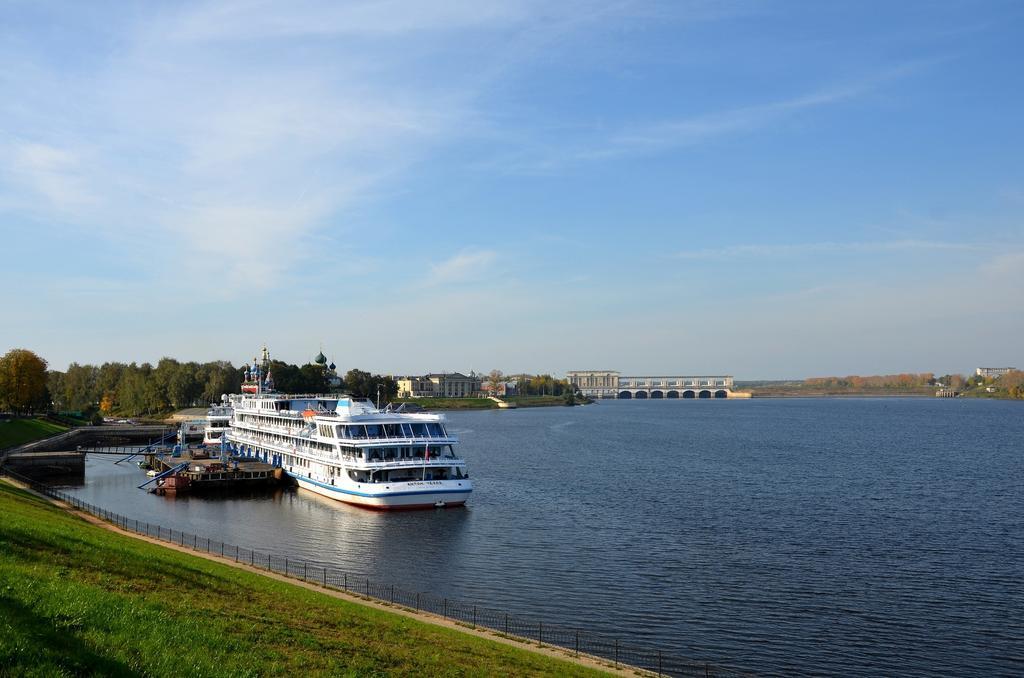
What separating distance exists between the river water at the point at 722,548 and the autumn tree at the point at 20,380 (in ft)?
173

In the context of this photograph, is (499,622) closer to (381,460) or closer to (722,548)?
(722,548)

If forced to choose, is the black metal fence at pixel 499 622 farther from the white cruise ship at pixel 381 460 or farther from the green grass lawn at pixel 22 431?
the green grass lawn at pixel 22 431

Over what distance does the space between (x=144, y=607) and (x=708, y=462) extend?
95.0 meters

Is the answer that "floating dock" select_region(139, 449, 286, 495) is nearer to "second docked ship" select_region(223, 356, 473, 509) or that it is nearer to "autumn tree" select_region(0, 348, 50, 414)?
"second docked ship" select_region(223, 356, 473, 509)

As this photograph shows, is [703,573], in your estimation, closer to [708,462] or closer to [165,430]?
[708,462]

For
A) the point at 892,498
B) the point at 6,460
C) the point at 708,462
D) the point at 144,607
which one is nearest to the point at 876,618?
the point at 144,607

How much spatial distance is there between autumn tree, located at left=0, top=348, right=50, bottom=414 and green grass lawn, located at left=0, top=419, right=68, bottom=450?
1333cm

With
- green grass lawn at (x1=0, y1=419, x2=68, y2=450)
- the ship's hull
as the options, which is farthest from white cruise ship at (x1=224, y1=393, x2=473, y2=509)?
green grass lawn at (x1=0, y1=419, x2=68, y2=450)

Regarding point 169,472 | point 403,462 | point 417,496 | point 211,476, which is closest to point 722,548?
point 417,496

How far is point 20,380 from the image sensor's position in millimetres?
147625

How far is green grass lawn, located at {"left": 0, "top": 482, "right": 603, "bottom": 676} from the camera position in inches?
715

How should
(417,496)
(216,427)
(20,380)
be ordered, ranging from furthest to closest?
(20,380) → (216,427) → (417,496)

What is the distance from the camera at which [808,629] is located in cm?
3972

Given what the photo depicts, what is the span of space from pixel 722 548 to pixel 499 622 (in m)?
22.8
